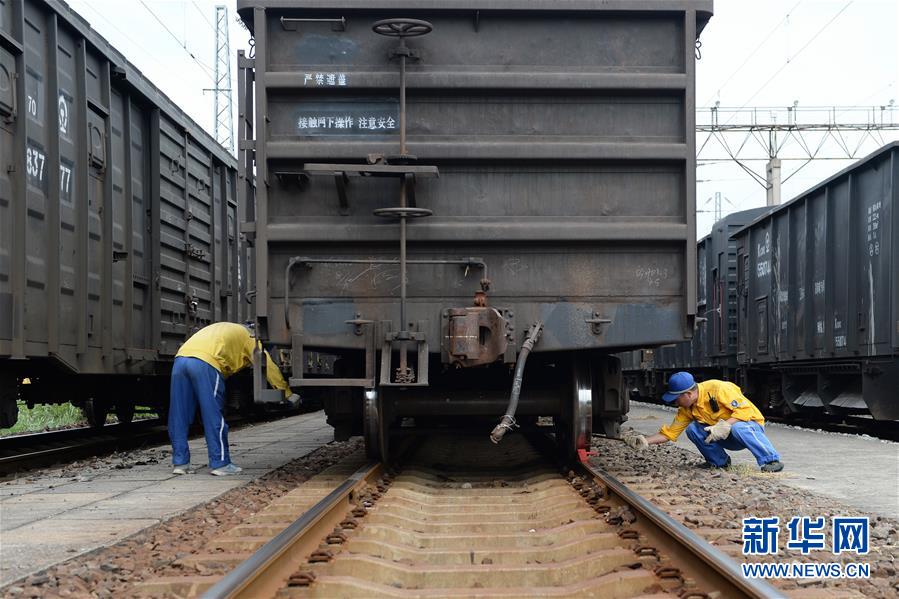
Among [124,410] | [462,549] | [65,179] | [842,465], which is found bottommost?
[842,465]

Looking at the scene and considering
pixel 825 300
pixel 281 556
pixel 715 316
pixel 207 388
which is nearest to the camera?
pixel 281 556

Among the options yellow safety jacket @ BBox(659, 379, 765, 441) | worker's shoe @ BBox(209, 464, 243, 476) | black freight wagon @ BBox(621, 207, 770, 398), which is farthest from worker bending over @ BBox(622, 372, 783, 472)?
black freight wagon @ BBox(621, 207, 770, 398)

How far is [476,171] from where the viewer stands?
6930 millimetres

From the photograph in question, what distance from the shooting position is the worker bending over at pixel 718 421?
8047 mm

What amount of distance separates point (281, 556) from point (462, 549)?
3.43 feet

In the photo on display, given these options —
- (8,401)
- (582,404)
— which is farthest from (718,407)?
(8,401)

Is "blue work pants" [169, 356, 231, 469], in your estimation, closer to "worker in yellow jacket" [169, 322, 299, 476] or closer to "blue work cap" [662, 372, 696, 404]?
"worker in yellow jacket" [169, 322, 299, 476]

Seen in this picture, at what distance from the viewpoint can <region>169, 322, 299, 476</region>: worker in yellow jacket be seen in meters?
7.98

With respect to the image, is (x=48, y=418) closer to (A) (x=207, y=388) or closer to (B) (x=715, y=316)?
(A) (x=207, y=388)

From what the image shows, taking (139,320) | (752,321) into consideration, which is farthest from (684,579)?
(752,321)

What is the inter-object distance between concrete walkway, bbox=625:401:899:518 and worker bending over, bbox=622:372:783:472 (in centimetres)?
33

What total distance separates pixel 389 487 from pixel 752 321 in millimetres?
11675

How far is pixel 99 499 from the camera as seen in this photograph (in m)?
6.75

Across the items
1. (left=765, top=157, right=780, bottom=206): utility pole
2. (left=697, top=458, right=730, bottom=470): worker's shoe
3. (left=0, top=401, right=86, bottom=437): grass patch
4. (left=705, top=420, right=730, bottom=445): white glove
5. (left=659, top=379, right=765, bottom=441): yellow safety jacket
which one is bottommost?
(left=0, top=401, right=86, bottom=437): grass patch
